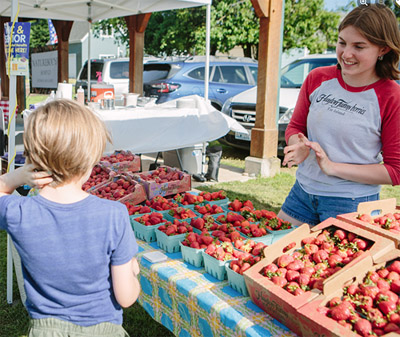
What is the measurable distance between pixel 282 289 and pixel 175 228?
0.87 m

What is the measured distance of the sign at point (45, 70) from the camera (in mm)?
10039

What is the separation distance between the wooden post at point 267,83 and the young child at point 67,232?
232 inches

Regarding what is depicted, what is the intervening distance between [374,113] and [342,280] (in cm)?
92

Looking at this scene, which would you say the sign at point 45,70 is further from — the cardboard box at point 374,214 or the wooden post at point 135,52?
the cardboard box at point 374,214

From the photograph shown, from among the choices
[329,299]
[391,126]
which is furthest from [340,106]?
[329,299]

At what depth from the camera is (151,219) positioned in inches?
99.2

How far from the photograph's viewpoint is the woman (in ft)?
6.77

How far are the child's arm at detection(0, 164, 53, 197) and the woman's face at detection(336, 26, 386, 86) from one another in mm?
1488

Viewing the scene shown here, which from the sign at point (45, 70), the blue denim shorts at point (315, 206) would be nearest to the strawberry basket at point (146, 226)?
the blue denim shorts at point (315, 206)

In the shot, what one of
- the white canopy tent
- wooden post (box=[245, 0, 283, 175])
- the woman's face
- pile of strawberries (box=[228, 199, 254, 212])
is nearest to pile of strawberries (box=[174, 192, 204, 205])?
pile of strawberries (box=[228, 199, 254, 212])

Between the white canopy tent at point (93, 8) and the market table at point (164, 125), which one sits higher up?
the white canopy tent at point (93, 8)

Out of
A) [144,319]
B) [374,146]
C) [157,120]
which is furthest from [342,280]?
[157,120]

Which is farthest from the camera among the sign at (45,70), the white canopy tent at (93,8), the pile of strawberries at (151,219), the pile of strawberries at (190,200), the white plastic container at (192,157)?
the sign at (45,70)

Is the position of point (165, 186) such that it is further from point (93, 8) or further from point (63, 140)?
point (93, 8)
